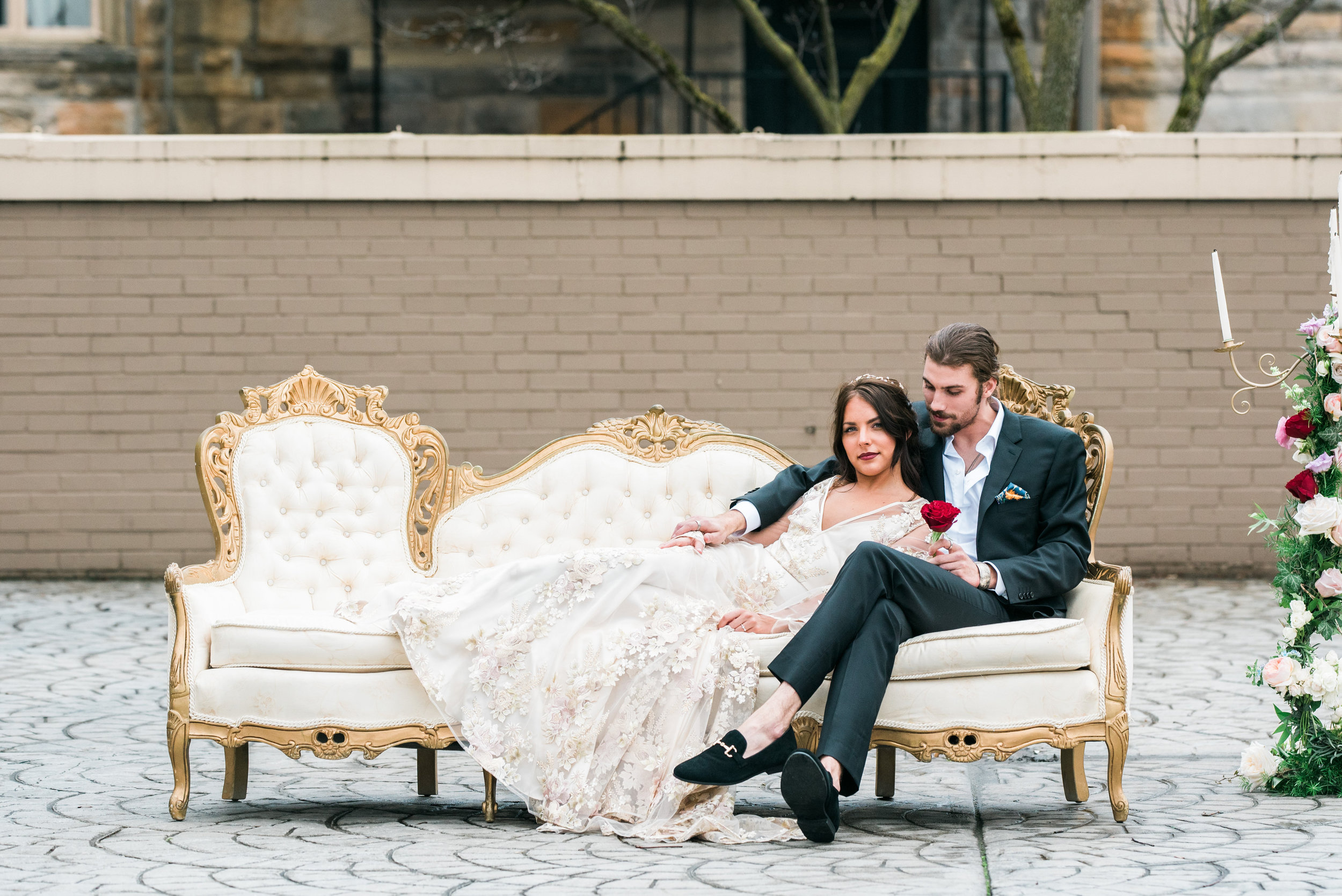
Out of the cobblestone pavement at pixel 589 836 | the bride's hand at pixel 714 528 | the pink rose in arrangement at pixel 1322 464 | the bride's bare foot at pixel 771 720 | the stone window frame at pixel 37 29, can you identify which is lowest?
the cobblestone pavement at pixel 589 836

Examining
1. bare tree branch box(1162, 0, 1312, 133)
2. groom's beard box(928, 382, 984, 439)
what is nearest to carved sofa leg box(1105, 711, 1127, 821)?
groom's beard box(928, 382, 984, 439)

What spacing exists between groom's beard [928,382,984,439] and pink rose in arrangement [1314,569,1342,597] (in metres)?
1.13

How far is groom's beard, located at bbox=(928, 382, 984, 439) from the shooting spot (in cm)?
483

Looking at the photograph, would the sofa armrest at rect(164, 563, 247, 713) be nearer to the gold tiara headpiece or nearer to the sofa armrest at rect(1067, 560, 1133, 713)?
the gold tiara headpiece

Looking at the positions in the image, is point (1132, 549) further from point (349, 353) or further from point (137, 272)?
point (137, 272)

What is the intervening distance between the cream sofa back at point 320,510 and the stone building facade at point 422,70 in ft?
24.3

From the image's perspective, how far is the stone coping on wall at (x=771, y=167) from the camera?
381 inches

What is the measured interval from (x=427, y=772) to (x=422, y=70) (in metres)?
9.17

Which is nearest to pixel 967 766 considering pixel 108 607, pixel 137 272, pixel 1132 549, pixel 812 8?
pixel 1132 549

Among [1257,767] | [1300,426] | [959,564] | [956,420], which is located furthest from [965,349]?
[1257,767]

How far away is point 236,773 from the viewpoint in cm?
474

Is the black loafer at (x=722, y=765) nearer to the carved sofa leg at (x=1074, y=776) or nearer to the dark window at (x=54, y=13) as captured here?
the carved sofa leg at (x=1074, y=776)

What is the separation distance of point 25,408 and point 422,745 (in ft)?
21.0

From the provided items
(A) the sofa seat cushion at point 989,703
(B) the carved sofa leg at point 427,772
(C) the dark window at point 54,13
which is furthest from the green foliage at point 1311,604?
(C) the dark window at point 54,13
